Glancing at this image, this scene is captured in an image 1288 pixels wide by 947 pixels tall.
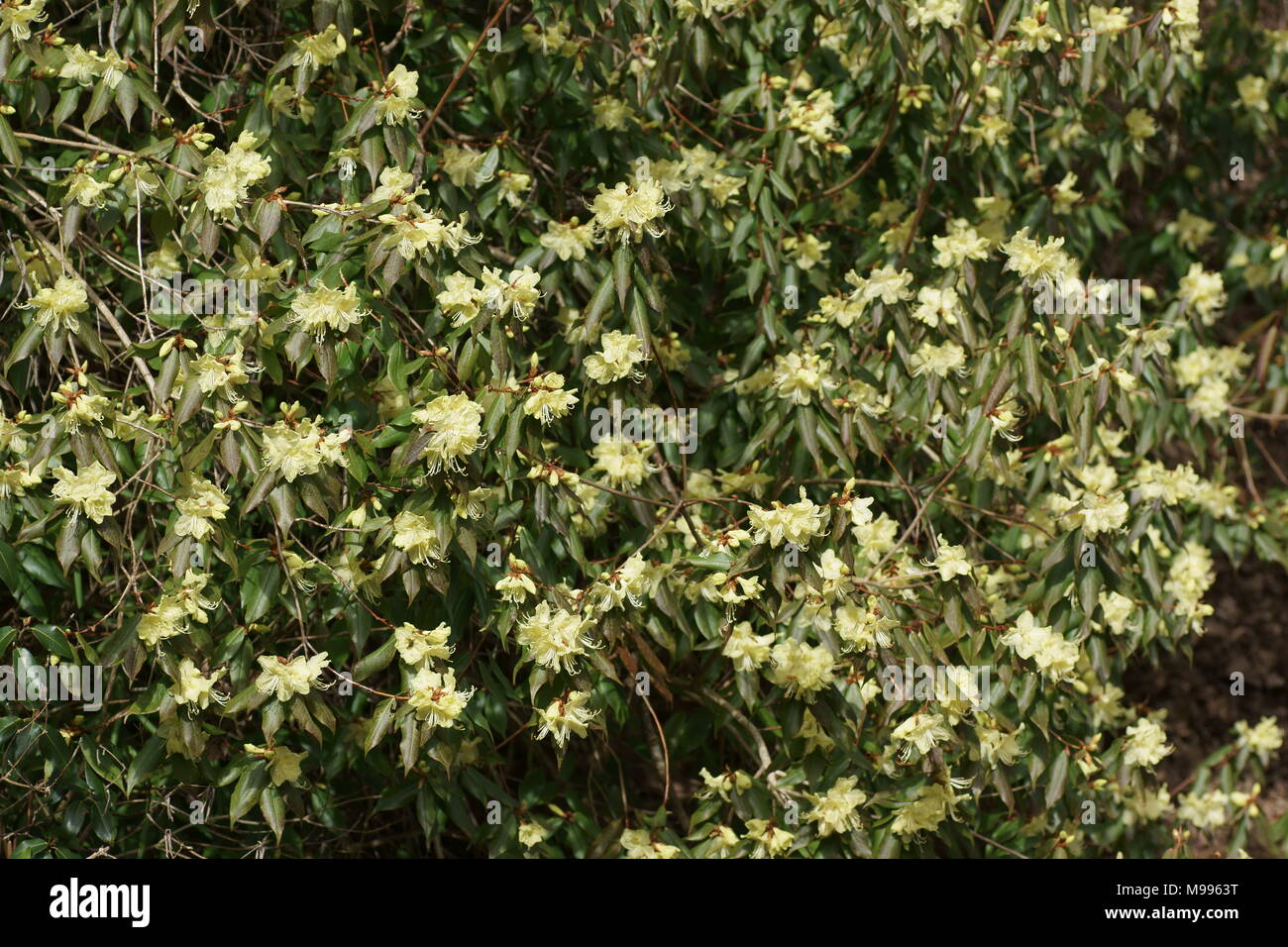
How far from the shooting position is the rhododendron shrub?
2.14m

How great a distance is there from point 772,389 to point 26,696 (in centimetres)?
141

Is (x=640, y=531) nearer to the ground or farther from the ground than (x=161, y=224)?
nearer to the ground

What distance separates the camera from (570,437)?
2.63m

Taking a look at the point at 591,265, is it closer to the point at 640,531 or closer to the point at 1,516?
the point at 640,531

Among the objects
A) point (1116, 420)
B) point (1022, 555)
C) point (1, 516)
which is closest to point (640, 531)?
point (1022, 555)

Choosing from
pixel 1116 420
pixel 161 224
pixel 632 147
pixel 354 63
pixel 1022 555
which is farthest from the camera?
pixel 1116 420

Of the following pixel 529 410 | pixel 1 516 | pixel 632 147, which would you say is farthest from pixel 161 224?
pixel 632 147

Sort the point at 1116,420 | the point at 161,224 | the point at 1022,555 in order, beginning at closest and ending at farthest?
the point at 161,224, the point at 1022,555, the point at 1116,420

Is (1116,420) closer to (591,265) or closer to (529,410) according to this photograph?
(591,265)

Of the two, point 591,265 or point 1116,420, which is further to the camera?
point 1116,420

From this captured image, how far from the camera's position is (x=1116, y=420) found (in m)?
3.21

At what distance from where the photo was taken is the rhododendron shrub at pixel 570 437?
7.02ft
